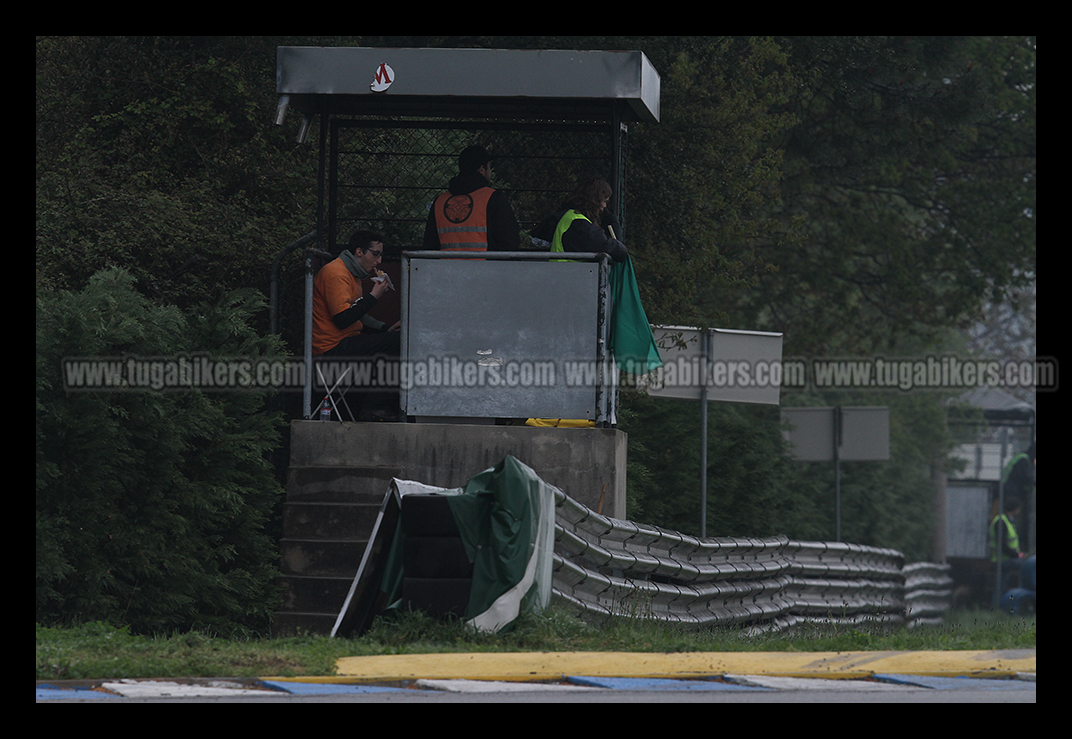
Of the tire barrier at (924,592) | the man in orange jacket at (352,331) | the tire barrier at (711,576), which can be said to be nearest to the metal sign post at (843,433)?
A: the tire barrier at (711,576)

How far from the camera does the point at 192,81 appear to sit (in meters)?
15.2

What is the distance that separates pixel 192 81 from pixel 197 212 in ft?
7.59

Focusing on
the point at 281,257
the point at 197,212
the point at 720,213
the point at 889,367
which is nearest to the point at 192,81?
the point at 197,212

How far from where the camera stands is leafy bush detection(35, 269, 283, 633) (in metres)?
9.71

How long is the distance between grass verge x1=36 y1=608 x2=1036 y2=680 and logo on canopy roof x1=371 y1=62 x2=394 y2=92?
4.47 m

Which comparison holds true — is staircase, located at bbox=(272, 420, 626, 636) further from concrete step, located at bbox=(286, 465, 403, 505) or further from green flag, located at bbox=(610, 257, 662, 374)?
green flag, located at bbox=(610, 257, 662, 374)

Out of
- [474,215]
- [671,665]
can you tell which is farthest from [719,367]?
[671,665]

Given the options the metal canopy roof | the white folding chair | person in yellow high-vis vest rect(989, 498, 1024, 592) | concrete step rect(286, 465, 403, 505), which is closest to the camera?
concrete step rect(286, 465, 403, 505)

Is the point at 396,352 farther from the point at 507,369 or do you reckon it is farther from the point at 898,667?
the point at 898,667

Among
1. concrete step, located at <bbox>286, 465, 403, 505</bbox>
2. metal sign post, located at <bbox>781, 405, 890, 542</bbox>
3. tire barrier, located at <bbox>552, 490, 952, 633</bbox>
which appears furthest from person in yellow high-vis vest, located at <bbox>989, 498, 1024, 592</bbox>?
concrete step, located at <bbox>286, 465, 403, 505</bbox>

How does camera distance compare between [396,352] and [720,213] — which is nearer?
[396,352]

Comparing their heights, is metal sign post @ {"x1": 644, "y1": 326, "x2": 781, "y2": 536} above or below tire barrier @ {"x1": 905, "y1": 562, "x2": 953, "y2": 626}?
above

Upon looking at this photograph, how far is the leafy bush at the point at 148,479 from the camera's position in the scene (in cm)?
971

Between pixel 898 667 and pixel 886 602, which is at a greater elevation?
pixel 898 667
